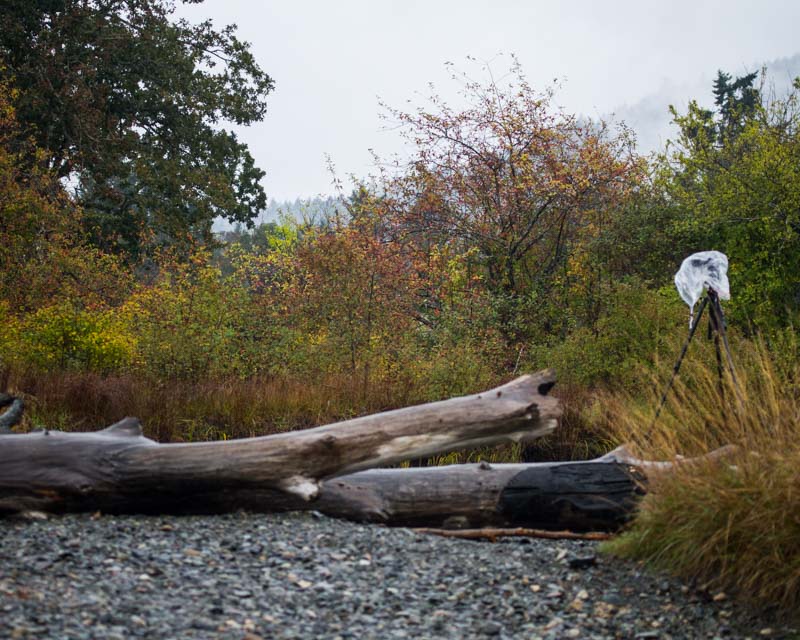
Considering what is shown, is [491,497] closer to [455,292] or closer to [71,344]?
[71,344]

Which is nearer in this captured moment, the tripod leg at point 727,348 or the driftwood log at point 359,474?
the tripod leg at point 727,348

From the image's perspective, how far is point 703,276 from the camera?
5570mm

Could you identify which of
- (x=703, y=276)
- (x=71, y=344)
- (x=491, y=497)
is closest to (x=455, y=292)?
(x=71, y=344)

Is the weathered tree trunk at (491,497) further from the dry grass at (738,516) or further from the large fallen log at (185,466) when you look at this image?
the dry grass at (738,516)

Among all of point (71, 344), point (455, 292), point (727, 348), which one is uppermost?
point (455, 292)

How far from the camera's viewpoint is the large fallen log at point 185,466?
4312 mm

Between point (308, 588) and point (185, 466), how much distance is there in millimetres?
1182

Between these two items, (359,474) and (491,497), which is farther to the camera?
(359,474)

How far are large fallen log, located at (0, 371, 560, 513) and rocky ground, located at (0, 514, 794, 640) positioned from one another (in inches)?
4.6

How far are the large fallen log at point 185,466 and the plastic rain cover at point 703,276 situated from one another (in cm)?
234

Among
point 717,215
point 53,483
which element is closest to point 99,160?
point 717,215

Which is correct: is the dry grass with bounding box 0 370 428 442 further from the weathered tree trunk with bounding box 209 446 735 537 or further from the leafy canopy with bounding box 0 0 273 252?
the leafy canopy with bounding box 0 0 273 252

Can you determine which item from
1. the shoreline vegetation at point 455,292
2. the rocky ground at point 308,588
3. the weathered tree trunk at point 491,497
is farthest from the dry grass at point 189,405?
the rocky ground at point 308,588

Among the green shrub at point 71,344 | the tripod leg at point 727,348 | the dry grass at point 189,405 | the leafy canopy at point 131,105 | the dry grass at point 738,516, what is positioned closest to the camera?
the dry grass at point 738,516
